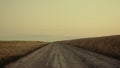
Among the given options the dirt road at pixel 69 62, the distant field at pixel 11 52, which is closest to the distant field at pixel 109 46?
the dirt road at pixel 69 62

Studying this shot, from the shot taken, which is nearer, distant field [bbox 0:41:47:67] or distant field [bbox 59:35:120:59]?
distant field [bbox 0:41:47:67]

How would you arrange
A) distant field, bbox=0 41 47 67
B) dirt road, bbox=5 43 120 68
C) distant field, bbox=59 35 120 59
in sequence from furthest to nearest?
1. distant field, bbox=59 35 120 59
2. distant field, bbox=0 41 47 67
3. dirt road, bbox=5 43 120 68

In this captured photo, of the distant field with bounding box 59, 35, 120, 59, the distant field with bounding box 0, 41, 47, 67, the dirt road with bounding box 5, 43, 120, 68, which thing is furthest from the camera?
the distant field with bounding box 59, 35, 120, 59

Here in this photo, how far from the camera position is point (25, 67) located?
47.4 ft

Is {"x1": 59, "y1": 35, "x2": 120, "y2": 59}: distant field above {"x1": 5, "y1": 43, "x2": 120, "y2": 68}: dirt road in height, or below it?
above

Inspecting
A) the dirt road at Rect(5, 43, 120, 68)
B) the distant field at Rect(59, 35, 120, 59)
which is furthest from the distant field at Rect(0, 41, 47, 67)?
the distant field at Rect(59, 35, 120, 59)

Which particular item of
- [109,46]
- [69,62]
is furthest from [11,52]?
[69,62]

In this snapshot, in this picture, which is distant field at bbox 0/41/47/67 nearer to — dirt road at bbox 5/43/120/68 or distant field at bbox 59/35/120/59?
dirt road at bbox 5/43/120/68

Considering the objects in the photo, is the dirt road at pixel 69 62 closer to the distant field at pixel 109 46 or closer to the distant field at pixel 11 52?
the distant field at pixel 11 52

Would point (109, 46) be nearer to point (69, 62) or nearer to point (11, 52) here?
point (69, 62)

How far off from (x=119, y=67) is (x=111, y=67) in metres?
0.43

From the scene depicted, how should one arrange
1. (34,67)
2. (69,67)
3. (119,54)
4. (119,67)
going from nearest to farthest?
(119,67)
(69,67)
(34,67)
(119,54)

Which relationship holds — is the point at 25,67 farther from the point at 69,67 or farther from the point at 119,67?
the point at 119,67

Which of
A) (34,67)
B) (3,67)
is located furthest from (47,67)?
(3,67)
